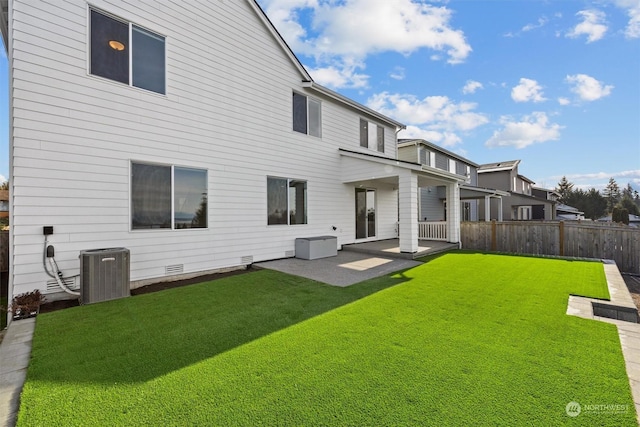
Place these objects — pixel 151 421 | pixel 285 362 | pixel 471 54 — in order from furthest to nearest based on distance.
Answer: pixel 471 54
pixel 285 362
pixel 151 421

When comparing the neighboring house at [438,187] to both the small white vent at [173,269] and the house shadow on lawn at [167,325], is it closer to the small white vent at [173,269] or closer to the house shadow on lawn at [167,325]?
the house shadow on lawn at [167,325]

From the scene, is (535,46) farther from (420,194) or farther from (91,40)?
(91,40)

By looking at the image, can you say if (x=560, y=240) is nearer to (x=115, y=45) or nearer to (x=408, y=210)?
(x=408, y=210)

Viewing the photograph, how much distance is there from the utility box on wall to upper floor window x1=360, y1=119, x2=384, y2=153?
9.50 metres

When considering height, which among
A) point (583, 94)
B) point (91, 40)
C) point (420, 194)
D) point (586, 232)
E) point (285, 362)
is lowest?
point (285, 362)

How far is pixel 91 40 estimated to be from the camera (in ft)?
17.9

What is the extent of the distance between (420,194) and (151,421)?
57.4 feet

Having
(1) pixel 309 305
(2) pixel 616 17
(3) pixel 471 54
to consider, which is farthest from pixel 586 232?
(1) pixel 309 305

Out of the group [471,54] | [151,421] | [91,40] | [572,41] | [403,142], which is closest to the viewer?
[151,421]

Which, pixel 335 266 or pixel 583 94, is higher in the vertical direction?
pixel 583 94

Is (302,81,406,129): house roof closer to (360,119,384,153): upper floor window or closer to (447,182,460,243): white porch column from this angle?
(360,119,384,153): upper floor window

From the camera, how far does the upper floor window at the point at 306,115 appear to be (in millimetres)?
9445

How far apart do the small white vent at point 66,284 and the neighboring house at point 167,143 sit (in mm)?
27

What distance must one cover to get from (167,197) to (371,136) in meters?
8.91
